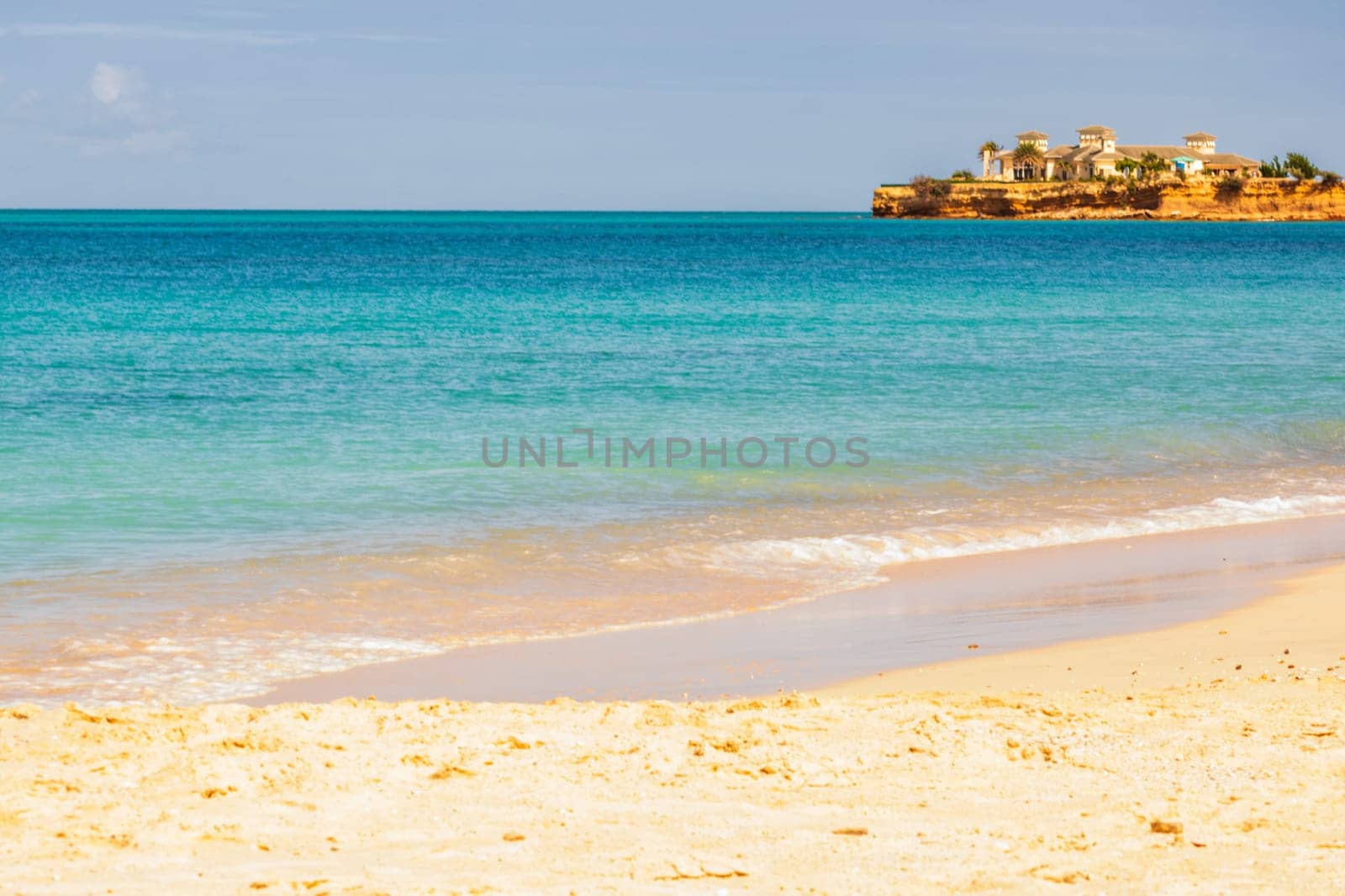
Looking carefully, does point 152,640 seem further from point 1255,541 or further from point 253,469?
point 1255,541

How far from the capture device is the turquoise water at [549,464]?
30.8ft

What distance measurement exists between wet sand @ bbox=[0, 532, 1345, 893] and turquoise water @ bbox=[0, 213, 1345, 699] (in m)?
1.91

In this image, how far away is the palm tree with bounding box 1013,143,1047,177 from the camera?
193000 millimetres

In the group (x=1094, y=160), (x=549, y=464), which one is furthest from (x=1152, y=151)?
(x=549, y=464)


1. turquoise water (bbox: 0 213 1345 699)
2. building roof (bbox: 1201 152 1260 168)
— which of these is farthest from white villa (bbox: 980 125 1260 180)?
turquoise water (bbox: 0 213 1345 699)

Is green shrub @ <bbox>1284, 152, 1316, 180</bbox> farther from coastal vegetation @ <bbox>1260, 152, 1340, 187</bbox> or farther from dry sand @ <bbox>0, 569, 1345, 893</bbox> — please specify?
dry sand @ <bbox>0, 569, 1345, 893</bbox>

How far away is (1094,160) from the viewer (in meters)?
182

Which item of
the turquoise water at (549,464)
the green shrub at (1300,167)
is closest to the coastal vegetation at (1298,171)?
the green shrub at (1300,167)

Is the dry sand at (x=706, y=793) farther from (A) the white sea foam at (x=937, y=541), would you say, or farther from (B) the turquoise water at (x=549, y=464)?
(A) the white sea foam at (x=937, y=541)

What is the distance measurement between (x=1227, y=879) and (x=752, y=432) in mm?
12722

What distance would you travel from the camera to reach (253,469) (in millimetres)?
14227

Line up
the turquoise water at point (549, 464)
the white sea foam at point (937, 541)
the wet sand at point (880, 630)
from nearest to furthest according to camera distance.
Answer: the wet sand at point (880, 630) < the turquoise water at point (549, 464) < the white sea foam at point (937, 541)

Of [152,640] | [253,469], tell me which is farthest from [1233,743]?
[253,469]

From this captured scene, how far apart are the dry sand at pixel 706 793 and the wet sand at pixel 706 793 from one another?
14 mm
